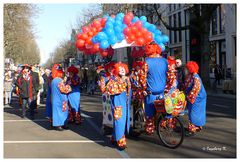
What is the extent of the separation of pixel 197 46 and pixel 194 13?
17.2 meters

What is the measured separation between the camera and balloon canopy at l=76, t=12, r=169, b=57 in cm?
708

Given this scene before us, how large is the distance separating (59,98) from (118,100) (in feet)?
8.40

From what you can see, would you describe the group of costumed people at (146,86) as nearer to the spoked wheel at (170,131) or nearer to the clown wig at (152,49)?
the clown wig at (152,49)

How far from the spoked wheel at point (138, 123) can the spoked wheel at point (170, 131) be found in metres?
0.77

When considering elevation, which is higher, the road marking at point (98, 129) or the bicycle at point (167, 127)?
the bicycle at point (167, 127)

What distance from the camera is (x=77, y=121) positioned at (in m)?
9.73

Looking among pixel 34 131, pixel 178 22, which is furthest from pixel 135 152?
pixel 178 22

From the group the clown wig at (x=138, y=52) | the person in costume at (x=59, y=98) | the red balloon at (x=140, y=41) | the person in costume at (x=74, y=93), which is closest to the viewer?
the red balloon at (x=140, y=41)

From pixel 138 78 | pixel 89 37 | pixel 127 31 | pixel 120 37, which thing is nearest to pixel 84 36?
pixel 89 37

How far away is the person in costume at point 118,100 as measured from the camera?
6715 millimetres

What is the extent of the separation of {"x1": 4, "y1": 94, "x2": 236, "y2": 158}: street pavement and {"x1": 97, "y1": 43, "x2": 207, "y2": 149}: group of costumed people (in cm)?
33

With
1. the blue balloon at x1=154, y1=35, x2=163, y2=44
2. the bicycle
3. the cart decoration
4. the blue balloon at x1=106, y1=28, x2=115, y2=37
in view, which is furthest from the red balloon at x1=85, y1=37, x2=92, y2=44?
the cart decoration

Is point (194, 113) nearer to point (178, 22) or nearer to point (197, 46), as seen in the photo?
Answer: point (197, 46)

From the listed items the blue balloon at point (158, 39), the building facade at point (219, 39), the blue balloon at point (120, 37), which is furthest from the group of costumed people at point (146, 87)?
the building facade at point (219, 39)
